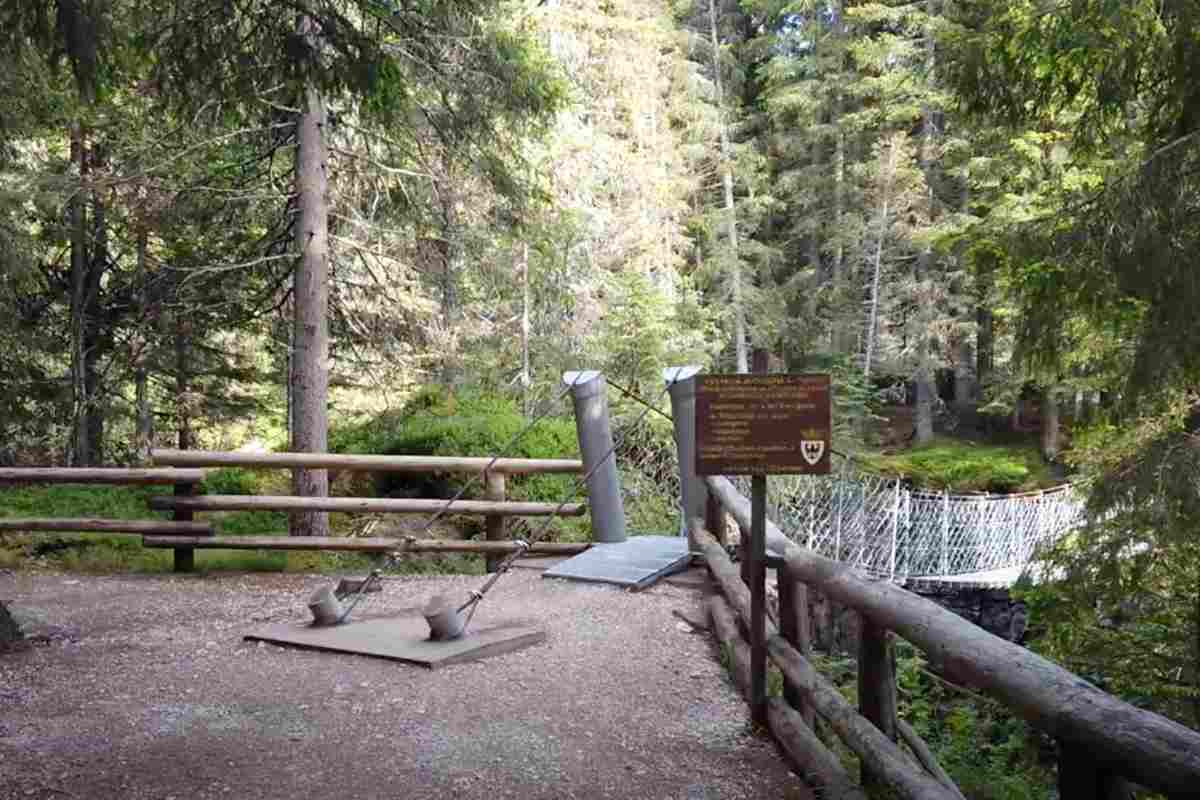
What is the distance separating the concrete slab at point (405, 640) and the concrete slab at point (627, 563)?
4.62ft

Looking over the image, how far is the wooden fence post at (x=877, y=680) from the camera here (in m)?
3.59

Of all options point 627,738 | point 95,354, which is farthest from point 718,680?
point 95,354

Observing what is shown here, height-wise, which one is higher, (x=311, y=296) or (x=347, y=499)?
(x=311, y=296)

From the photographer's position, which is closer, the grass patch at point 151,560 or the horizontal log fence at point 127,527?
the horizontal log fence at point 127,527

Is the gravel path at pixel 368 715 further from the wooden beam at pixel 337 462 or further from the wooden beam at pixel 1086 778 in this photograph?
the wooden beam at pixel 1086 778

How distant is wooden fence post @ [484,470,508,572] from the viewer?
9047mm

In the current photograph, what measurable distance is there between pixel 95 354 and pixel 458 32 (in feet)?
30.6

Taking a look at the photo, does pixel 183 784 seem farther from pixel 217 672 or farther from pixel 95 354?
pixel 95 354

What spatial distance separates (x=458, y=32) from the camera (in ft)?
33.3

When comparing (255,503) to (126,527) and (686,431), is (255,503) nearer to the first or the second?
(126,527)

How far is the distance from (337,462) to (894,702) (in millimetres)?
6163

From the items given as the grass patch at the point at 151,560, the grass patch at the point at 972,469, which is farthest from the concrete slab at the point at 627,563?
the grass patch at the point at 972,469

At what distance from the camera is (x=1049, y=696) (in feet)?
7.75

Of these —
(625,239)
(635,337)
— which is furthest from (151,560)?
(625,239)
